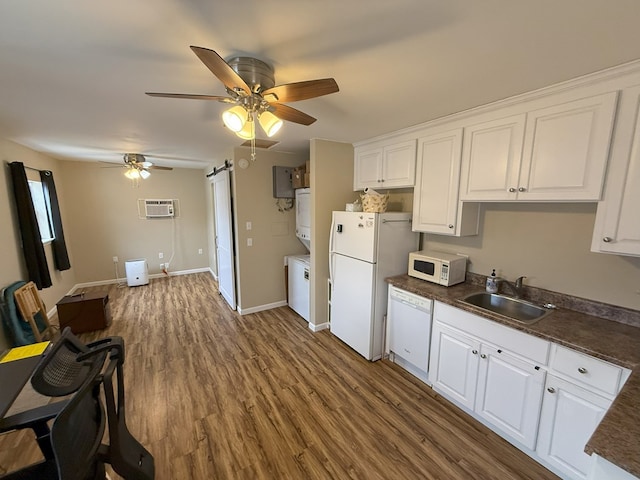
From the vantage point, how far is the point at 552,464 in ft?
5.20

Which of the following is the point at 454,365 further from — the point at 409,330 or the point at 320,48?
the point at 320,48

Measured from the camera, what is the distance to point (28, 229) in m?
3.12

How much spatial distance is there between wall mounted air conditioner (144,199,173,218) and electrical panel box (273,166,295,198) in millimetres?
3117

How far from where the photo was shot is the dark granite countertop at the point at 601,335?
2.75ft

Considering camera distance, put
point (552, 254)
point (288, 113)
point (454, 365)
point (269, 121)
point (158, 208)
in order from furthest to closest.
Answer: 1. point (158, 208)
2. point (454, 365)
3. point (552, 254)
4. point (288, 113)
5. point (269, 121)

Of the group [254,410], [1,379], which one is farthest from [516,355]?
[1,379]

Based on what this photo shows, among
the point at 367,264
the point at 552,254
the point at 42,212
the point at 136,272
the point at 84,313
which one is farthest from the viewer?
the point at 136,272

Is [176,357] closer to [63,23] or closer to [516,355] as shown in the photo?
[63,23]

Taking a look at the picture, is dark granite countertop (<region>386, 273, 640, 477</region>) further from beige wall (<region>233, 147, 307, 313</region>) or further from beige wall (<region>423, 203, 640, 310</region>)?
beige wall (<region>233, 147, 307, 313</region>)

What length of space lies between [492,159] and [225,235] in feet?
11.7

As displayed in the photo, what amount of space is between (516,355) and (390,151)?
2.09 m

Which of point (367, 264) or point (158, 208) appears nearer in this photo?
point (367, 264)

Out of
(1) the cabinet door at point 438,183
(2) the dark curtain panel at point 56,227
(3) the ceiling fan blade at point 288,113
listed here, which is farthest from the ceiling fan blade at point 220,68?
(2) the dark curtain panel at point 56,227

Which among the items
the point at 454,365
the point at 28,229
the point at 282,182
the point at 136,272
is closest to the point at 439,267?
the point at 454,365
